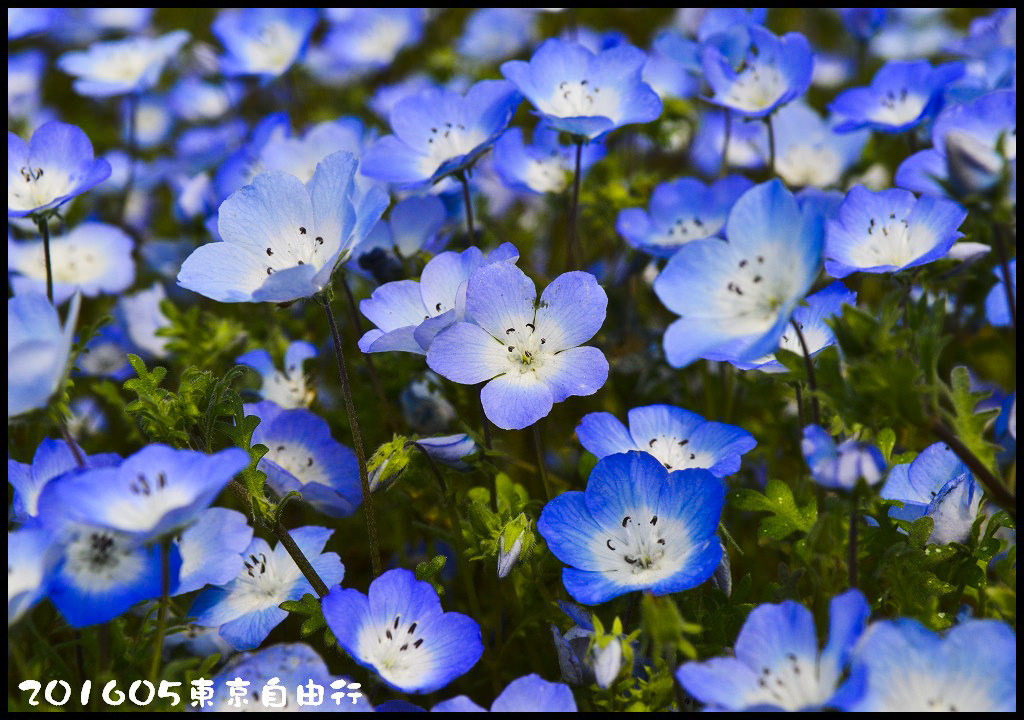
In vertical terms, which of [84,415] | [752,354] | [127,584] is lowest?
[84,415]

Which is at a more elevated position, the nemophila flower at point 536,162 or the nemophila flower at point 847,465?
the nemophila flower at point 847,465

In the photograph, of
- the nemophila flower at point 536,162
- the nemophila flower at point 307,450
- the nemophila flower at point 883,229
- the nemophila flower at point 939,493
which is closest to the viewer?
the nemophila flower at point 939,493

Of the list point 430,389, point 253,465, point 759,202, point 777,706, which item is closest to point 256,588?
point 253,465

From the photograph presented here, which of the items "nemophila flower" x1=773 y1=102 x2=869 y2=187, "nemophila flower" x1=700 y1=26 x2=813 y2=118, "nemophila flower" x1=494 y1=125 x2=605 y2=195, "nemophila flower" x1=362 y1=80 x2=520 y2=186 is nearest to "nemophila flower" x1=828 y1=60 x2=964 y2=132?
"nemophila flower" x1=700 y1=26 x2=813 y2=118

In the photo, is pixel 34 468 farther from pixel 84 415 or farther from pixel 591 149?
pixel 591 149

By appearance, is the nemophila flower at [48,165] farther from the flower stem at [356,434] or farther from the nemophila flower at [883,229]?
the nemophila flower at [883,229]

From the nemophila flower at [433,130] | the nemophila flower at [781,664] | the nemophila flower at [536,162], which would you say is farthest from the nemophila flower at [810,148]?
the nemophila flower at [781,664]

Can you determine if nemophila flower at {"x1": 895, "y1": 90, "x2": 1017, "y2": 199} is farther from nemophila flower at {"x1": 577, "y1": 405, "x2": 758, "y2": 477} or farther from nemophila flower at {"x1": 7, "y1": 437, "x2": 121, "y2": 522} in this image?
nemophila flower at {"x1": 7, "y1": 437, "x2": 121, "y2": 522}
